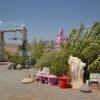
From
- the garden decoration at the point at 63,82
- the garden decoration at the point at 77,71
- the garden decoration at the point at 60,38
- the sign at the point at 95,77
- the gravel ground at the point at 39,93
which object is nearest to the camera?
the gravel ground at the point at 39,93

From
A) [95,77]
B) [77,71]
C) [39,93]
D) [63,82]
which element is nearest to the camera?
[39,93]

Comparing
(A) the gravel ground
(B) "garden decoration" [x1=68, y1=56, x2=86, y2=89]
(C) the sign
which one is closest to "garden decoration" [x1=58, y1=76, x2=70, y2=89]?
(A) the gravel ground

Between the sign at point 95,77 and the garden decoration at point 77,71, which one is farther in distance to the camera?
the garden decoration at point 77,71

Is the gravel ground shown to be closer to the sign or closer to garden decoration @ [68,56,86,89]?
garden decoration @ [68,56,86,89]

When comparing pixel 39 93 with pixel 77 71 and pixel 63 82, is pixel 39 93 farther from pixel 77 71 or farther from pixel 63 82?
pixel 77 71

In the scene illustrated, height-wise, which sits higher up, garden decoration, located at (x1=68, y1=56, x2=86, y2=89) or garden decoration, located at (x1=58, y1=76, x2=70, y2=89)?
garden decoration, located at (x1=68, y1=56, x2=86, y2=89)

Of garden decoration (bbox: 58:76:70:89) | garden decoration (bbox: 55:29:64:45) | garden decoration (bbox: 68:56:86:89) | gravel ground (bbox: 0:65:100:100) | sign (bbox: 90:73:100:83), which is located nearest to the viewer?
gravel ground (bbox: 0:65:100:100)

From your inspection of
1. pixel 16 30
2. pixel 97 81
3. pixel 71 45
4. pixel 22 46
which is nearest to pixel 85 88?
pixel 97 81

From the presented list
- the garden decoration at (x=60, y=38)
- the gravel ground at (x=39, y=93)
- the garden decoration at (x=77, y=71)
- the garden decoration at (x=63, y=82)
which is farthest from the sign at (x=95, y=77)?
the garden decoration at (x=60, y=38)

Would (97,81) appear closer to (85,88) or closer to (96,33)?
(85,88)

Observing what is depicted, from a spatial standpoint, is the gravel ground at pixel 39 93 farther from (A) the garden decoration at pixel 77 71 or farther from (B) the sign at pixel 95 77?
(B) the sign at pixel 95 77

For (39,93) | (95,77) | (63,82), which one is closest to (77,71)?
(95,77)

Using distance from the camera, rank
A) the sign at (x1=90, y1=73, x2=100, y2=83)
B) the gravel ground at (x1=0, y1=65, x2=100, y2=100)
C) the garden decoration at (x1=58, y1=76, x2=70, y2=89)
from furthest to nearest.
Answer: the sign at (x1=90, y1=73, x2=100, y2=83)
the garden decoration at (x1=58, y1=76, x2=70, y2=89)
the gravel ground at (x1=0, y1=65, x2=100, y2=100)

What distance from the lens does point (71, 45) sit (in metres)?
16.0
